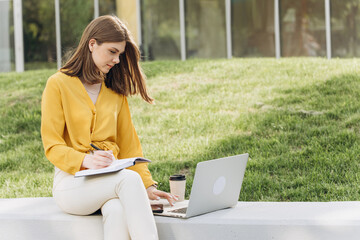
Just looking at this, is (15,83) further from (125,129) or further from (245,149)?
(125,129)

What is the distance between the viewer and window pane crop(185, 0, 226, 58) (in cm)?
1384

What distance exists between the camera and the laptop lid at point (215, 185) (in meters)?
3.11

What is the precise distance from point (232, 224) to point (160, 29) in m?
11.4

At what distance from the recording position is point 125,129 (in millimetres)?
3707

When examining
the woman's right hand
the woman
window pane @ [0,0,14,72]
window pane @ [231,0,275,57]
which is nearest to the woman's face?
the woman

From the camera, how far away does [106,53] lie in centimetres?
342

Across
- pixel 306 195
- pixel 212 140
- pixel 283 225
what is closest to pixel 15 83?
pixel 212 140

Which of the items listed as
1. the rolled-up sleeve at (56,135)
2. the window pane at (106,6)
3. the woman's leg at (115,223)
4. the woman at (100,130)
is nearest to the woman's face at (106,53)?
the woman at (100,130)

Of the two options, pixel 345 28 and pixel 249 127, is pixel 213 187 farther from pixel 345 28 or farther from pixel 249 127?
pixel 345 28

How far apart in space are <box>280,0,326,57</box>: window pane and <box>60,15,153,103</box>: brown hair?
10.2m

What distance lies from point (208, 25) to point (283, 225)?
443 inches

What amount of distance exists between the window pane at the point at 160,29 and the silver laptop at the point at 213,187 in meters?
10.8

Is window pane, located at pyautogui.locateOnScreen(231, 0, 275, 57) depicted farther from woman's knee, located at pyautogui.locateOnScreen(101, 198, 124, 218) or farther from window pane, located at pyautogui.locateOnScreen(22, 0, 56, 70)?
woman's knee, located at pyautogui.locateOnScreen(101, 198, 124, 218)

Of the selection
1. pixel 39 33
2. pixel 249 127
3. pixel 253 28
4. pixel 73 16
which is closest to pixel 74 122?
pixel 249 127
